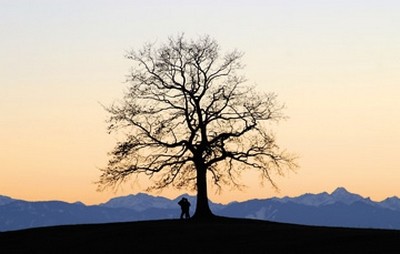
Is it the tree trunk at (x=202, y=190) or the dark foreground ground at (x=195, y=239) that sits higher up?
the tree trunk at (x=202, y=190)

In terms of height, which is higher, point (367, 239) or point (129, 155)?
point (129, 155)

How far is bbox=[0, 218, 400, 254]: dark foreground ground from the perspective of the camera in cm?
5788

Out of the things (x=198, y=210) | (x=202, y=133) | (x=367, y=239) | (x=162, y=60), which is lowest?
(x=367, y=239)

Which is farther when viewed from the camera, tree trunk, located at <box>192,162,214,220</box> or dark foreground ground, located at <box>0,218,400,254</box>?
tree trunk, located at <box>192,162,214,220</box>

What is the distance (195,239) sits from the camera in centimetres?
6538

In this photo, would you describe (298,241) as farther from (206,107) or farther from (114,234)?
(206,107)

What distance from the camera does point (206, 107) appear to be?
8906 centimetres

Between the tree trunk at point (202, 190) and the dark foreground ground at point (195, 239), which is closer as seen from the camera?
the dark foreground ground at point (195, 239)

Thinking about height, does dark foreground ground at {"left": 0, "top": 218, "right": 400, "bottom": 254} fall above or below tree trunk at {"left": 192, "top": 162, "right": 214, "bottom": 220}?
→ below

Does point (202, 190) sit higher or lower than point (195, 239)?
higher

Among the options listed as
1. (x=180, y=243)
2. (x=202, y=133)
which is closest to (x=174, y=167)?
(x=202, y=133)

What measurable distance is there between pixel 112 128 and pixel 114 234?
1810 centimetres

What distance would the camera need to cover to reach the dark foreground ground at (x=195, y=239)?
5788 cm

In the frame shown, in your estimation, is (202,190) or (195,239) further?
(202,190)
